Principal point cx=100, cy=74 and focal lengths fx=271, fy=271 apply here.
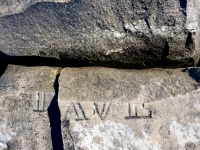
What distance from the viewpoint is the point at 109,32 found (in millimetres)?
984

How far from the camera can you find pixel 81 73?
3.32ft

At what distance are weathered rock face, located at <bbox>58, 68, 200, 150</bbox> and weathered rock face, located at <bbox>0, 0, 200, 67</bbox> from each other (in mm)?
83

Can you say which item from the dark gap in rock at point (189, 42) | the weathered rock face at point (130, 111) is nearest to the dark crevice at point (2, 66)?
the weathered rock face at point (130, 111)

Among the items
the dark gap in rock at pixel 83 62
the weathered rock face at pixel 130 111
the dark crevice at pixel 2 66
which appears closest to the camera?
the weathered rock face at pixel 130 111

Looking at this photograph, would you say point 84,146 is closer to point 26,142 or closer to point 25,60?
point 26,142

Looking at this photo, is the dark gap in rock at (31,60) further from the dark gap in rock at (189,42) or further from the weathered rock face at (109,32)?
the dark gap in rock at (189,42)

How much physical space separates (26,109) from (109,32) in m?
0.41

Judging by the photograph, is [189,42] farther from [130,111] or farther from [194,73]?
[130,111]

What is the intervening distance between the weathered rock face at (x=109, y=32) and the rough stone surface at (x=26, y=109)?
99 mm

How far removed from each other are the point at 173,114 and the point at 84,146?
1.02ft

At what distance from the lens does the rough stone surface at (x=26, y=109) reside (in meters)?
0.93

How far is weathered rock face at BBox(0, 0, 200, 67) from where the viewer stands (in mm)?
952

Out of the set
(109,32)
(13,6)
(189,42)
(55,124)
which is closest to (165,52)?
(189,42)

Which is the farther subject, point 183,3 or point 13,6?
point 13,6
